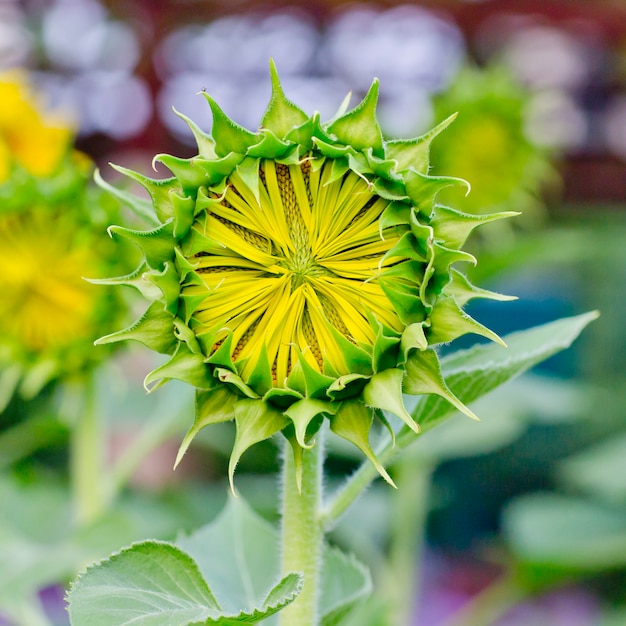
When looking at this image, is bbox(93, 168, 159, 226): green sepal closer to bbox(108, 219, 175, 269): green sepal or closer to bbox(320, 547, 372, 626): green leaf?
bbox(108, 219, 175, 269): green sepal

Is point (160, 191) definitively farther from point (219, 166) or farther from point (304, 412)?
point (304, 412)

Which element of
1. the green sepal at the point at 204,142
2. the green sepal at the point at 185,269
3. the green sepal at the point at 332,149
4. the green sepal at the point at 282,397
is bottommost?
the green sepal at the point at 282,397

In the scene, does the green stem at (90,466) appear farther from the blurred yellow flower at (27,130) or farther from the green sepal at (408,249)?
the green sepal at (408,249)

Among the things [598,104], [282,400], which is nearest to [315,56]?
[598,104]

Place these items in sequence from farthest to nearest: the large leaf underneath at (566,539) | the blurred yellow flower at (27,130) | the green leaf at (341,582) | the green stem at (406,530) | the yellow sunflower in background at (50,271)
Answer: the large leaf underneath at (566,539) < the green stem at (406,530) < the blurred yellow flower at (27,130) < the yellow sunflower in background at (50,271) < the green leaf at (341,582)

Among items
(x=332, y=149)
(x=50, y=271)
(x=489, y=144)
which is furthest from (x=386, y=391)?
(x=489, y=144)

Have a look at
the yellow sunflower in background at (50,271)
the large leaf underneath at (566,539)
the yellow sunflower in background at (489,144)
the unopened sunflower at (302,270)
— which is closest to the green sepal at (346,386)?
the unopened sunflower at (302,270)

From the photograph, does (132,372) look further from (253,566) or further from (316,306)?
(316,306)

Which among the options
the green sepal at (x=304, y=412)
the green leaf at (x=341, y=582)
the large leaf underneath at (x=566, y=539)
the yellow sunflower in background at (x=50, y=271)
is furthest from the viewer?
the large leaf underneath at (x=566, y=539)
